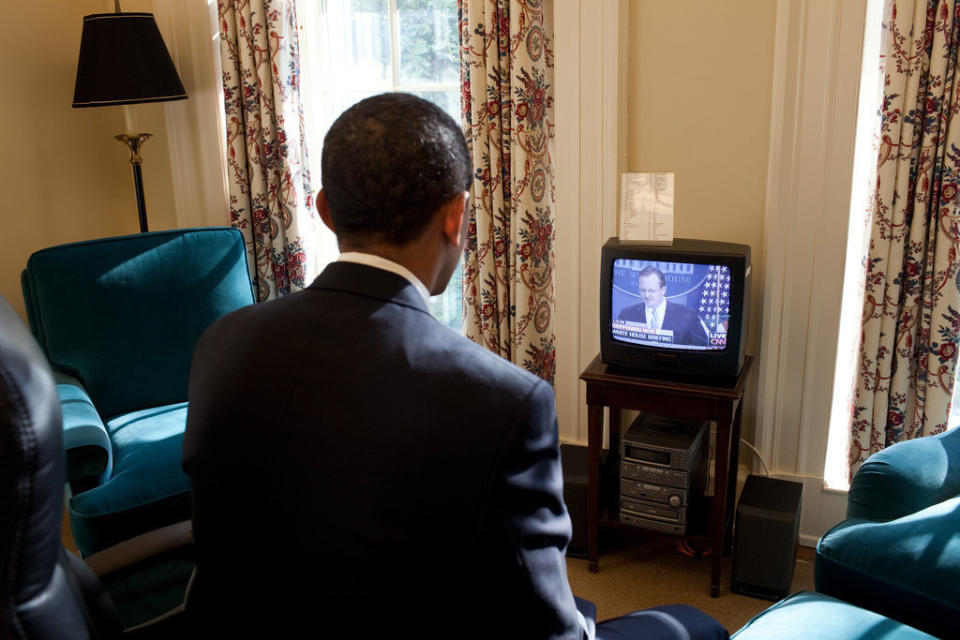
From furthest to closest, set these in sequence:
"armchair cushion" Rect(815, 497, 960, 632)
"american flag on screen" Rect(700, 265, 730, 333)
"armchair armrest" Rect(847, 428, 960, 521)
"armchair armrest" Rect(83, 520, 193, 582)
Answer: "american flag on screen" Rect(700, 265, 730, 333), "armchair armrest" Rect(847, 428, 960, 521), "armchair cushion" Rect(815, 497, 960, 632), "armchair armrest" Rect(83, 520, 193, 582)

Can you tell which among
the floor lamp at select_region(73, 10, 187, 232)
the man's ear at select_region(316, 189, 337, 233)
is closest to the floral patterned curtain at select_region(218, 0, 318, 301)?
the floor lamp at select_region(73, 10, 187, 232)

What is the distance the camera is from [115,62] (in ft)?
9.22

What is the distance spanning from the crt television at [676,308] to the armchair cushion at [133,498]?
1.24m

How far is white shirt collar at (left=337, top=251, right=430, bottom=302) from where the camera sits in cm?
104

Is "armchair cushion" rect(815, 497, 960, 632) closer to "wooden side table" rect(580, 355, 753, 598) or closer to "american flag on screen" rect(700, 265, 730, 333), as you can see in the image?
"wooden side table" rect(580, 355, 753, 598)

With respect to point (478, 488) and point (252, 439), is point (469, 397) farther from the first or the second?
point (252, 439)

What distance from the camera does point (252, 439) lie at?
39.2 inches

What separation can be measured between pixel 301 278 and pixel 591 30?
4.60ft

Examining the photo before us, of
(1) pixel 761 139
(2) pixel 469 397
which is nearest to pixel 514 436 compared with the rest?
(2) pixel 469 397

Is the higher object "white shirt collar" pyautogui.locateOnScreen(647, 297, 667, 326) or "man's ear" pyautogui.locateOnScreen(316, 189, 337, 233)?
"man's ear" pyautogui.locateOnScreen(316, 189, 337, 233)

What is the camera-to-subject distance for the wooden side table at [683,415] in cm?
230

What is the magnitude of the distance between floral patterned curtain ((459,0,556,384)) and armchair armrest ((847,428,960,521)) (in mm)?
1171

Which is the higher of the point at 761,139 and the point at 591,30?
the point at 591,30

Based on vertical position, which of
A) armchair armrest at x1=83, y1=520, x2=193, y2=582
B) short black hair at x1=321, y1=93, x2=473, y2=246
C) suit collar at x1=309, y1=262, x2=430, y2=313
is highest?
short black hair at x1=321, y1=93, x2=473, y2=246
